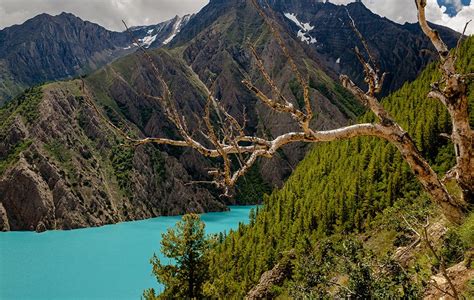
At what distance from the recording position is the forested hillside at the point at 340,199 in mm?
68500

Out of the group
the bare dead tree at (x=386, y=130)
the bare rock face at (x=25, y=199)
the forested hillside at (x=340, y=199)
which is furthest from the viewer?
the bare rock face at (x=25, y=199)

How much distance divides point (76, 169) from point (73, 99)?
41.4m

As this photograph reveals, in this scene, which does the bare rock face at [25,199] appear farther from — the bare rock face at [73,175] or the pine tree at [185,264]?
the pine tree at [185,264]

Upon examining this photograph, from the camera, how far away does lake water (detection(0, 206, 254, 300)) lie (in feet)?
218

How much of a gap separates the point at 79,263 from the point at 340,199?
56186 mm

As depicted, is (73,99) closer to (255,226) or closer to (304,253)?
(255,226)

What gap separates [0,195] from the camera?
13950 cm

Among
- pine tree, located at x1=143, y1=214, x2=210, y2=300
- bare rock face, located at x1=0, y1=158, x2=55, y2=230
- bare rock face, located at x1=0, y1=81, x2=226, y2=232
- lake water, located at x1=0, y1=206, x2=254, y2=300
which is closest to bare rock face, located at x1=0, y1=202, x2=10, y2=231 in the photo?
bare rock face, located at x1=0, y1=81, x2=226, y2=232

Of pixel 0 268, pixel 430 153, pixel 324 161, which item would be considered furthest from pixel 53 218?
pixel 430 153

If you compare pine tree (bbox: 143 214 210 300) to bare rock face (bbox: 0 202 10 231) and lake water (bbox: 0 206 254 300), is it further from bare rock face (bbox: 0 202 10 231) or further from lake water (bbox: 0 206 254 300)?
bare rock face (bbox: 0 202 10 231)

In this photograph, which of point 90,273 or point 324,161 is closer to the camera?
point 90,273

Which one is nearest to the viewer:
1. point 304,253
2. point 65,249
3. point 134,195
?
point 304,253

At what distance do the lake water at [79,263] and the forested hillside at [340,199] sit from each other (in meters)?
16.6

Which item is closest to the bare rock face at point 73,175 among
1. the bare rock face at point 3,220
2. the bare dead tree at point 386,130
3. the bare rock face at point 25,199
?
the bare rock face at point 25,199
